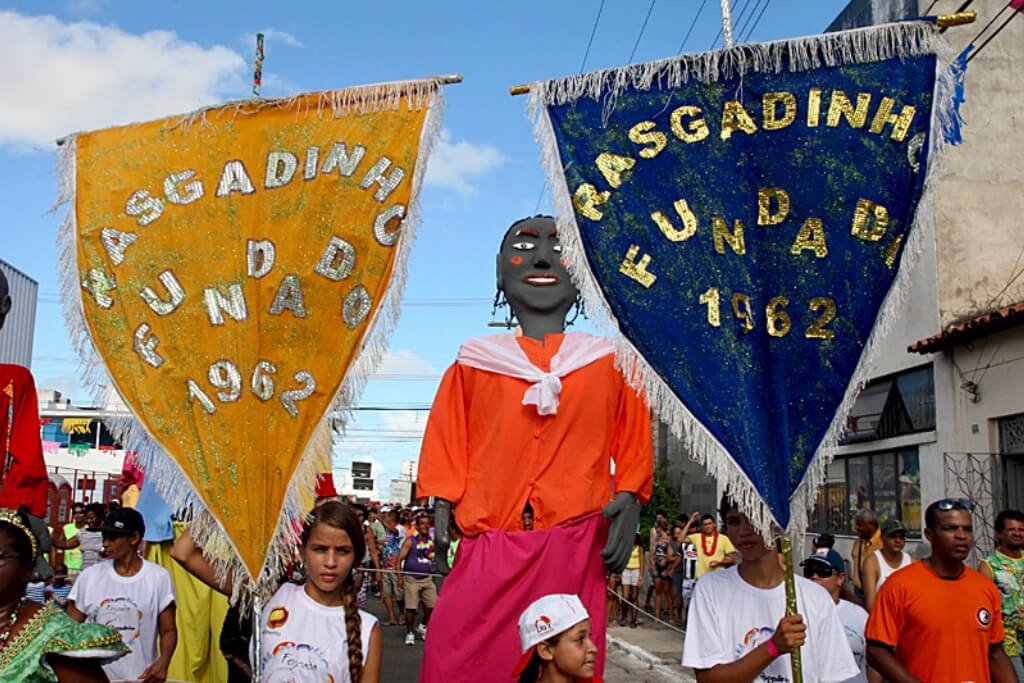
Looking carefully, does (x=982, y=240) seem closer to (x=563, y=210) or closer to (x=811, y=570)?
(x=811, y=570)

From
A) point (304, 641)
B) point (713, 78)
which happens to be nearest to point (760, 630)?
point (304, 641)

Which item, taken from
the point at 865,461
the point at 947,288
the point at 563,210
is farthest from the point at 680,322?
the point at 865,461

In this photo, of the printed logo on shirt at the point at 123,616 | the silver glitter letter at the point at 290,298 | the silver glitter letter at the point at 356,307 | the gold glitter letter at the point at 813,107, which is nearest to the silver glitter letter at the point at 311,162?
the silver glitter letter at the point at 290,298

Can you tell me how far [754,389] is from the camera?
393 centimetres

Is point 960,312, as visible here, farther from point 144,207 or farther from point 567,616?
point 567,616

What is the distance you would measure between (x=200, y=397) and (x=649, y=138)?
2110 mm

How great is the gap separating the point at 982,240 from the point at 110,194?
1266 cm

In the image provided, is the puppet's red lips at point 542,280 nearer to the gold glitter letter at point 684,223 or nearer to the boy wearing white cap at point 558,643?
the gold glitter letter at point 684,223

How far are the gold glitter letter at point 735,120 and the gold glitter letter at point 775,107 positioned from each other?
56 millimetres

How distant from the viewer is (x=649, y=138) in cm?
425

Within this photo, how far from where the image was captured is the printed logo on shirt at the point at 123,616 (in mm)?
5043

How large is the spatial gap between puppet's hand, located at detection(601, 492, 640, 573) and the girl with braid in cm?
96

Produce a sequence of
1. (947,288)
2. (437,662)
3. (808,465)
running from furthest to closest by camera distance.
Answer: (947,288) < (437,662) < (808,465)

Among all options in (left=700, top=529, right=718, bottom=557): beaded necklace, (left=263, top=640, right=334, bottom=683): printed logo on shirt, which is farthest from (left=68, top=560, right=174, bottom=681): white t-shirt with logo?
(left=700, top=529, right=718, bottom=557): beaded necklace
